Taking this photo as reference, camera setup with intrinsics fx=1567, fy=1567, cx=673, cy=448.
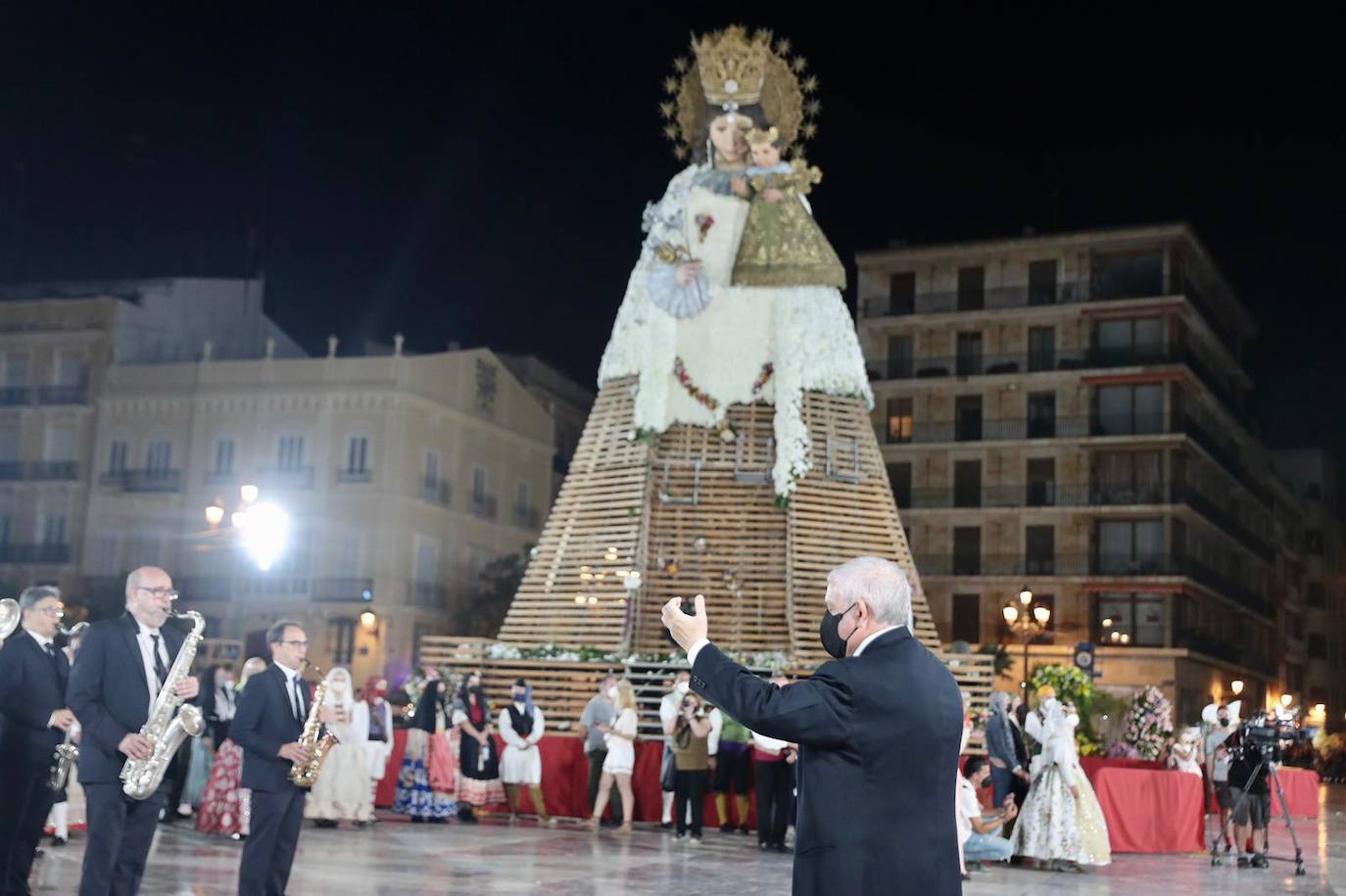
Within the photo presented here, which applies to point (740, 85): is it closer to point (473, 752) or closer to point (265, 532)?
point (473, 752)

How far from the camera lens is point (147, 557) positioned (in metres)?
46.0

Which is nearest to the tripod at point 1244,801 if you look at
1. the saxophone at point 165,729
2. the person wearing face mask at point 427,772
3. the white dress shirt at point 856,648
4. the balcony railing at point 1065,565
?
the person wearing face mask at point 427,772

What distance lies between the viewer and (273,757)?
8.70 m

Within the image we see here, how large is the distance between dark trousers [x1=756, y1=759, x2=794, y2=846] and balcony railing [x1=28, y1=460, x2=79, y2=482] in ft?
118

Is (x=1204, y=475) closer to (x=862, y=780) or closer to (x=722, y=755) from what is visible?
(x=722, y=755)

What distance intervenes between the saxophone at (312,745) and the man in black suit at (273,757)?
3 cm

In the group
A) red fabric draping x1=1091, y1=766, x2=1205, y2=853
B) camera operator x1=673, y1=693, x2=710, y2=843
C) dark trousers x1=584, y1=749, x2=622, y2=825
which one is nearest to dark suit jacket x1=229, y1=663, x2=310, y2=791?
camera operator x1=673, y1=693, x2=710, y2=843

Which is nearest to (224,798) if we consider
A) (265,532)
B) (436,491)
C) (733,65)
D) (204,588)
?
(733,65)

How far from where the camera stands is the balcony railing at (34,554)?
1826 inches

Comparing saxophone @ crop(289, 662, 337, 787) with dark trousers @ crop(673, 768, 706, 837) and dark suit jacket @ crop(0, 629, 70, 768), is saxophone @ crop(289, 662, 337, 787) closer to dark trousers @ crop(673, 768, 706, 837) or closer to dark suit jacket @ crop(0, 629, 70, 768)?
dark suit jacket @ crop(0, 629, 70, 768)

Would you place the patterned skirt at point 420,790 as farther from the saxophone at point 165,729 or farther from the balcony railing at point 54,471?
the balcony railing at point 54,471

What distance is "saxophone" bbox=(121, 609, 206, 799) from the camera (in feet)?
26.2

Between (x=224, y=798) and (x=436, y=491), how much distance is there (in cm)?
3101

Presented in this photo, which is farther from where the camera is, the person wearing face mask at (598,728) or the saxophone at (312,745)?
the person wearing face mask at (598,728)
